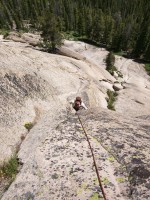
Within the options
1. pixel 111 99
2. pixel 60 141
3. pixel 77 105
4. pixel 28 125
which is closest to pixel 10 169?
pixel 60 141

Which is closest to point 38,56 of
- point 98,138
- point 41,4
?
point 98,138

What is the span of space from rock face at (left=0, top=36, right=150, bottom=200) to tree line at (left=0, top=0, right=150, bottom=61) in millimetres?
28162

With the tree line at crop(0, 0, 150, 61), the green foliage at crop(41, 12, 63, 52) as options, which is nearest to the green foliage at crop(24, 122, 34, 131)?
the green foliage at crop(41, 12, 63, 52)

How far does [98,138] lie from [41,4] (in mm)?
158889

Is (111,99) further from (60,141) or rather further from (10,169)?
(10,169)

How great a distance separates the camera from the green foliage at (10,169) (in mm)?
12170

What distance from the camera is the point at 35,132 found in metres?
15.2

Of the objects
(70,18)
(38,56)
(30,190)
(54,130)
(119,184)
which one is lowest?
(70,18)

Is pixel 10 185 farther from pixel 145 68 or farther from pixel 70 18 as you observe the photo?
pixel 70 18

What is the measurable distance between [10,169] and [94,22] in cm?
10860

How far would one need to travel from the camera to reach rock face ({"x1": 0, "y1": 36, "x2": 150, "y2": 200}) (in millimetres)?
9438

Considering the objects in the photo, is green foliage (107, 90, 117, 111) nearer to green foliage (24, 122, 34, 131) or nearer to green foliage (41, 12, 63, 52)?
green foliage (24, 122, 34, 131)

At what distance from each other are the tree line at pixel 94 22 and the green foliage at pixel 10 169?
37917 mm

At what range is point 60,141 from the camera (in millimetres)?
12742
